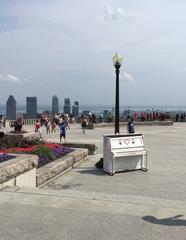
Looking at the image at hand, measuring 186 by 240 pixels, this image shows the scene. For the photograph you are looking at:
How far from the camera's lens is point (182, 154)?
1628 centimetres

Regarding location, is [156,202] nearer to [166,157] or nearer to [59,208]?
[59,208]

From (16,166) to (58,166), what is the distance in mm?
2505

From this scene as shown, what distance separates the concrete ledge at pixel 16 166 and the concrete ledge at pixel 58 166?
A: 1.81 ft

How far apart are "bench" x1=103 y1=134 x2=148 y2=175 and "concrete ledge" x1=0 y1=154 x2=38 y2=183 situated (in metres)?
2.83

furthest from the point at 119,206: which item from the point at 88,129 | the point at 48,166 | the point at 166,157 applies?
the point at 88,129

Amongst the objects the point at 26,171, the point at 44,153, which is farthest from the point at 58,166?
the point at 26,171

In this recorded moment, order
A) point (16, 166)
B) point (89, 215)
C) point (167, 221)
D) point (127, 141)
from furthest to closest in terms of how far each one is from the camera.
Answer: point (127, 141) → point (16, 166) → point (89, 215) → point (167, 221)

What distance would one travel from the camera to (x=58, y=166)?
10492 mm

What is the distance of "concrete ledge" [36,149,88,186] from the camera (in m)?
9.40

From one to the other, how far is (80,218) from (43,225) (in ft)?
2.01

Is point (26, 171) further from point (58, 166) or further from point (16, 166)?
point (58, 166)

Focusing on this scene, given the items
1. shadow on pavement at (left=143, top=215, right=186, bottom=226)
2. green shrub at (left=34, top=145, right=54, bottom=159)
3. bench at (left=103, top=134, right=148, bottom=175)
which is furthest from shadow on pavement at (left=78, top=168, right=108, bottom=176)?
shadow on pavement at (left=143, top=215, right=186, bottom=226)

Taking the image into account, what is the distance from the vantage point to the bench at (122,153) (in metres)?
11.2

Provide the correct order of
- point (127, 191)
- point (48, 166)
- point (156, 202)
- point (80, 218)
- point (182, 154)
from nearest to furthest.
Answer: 1. point (80, 218)
2. point (156, 202)
3. point (127, 191)
4. point (48, 166)
5. point (182, 154)
